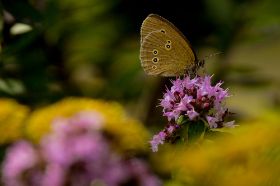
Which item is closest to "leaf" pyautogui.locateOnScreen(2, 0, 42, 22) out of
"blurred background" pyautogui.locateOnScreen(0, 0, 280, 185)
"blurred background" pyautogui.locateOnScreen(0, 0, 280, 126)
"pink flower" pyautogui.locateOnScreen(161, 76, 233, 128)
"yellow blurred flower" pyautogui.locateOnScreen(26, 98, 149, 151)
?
"blurred background" pyautogui.locateOnScreen(0, 0, 280, 185)

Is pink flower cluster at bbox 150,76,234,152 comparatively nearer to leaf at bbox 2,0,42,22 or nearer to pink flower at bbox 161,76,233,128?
pink flower at bbox 161,76,233,128

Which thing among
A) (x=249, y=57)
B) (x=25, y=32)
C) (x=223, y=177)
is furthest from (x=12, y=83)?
(x=249, y=57)

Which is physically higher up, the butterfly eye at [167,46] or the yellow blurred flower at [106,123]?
the butterfly eye at [167,46]

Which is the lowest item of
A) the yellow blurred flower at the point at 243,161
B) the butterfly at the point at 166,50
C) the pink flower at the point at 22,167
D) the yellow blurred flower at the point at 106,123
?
the pink flower at the point at 22,167

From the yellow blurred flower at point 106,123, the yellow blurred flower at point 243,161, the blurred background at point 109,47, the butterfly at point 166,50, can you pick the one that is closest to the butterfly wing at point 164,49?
the butterfly at point 166,50

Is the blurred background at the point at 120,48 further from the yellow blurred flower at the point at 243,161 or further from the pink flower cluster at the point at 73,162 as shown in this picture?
the yellow blurred flower at the point at 243,161

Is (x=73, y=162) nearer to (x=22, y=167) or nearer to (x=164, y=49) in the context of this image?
(x=22, y=167)
